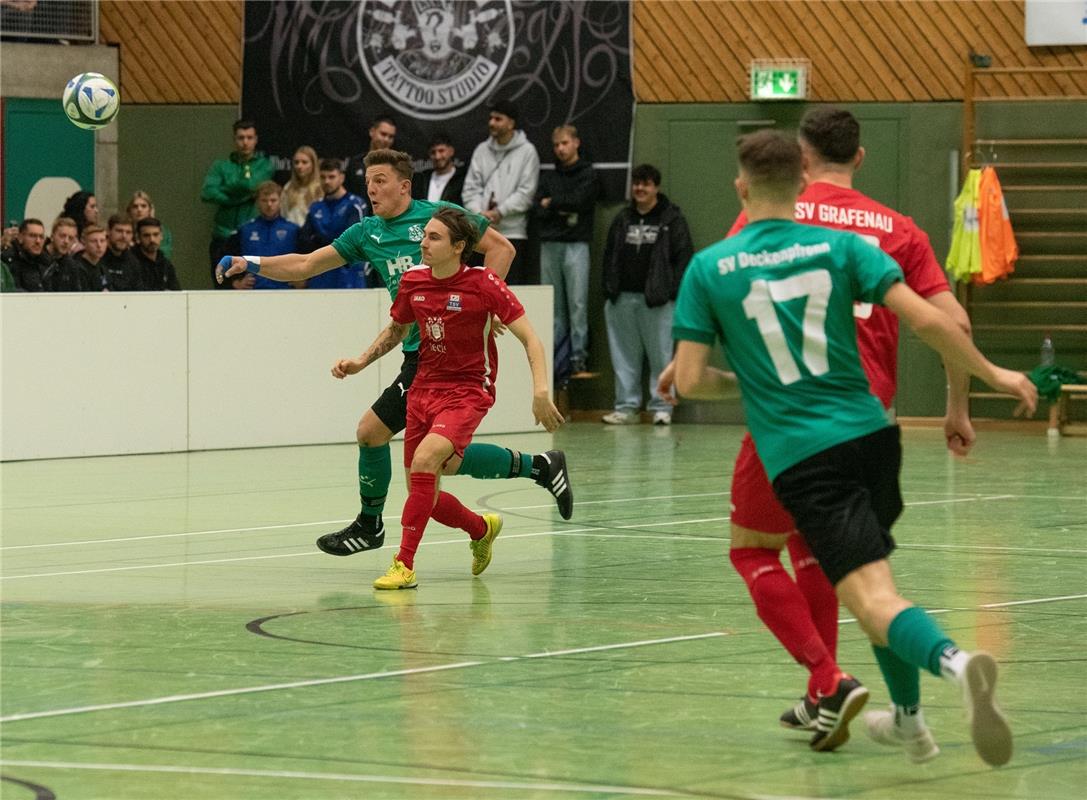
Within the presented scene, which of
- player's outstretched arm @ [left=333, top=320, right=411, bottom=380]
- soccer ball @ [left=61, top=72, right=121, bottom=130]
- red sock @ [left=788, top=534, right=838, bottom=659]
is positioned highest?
soccer ball @ [left=61, top=72, right=121, bottom=130]

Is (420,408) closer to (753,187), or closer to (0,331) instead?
(753,187)

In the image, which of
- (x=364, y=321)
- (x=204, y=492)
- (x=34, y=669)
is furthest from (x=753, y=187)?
(x=364, y=321)

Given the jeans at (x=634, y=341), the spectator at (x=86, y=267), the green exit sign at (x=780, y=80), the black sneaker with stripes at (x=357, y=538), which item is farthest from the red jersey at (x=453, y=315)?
the green exit sign at (x=780, y=80)

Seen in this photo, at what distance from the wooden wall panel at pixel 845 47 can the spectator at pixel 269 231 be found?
12.3 feet

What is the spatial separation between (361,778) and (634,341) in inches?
556

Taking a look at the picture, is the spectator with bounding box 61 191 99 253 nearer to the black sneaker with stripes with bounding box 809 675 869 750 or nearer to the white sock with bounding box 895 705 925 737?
the black sneaker with stripes with bounding box 809 675 869 750

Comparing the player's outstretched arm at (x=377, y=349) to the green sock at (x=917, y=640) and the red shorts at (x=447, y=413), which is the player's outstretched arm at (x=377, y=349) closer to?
the red shorts at (x=447, y=413)

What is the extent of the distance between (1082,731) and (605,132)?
14064 millimetres

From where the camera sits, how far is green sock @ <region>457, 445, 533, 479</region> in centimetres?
948

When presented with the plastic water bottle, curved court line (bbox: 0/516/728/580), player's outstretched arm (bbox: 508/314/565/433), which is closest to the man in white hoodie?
the plastic water bottle

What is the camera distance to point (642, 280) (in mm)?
18719

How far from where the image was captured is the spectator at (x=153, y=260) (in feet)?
55.7

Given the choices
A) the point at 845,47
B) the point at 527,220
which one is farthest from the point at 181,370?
the point at 845,47

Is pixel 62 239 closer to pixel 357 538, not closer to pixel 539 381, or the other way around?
pixel 357 538
